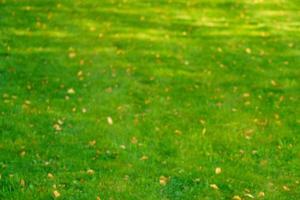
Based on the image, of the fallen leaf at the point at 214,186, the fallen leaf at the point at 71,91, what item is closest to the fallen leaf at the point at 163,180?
the fallen leaf at the point at 214,186

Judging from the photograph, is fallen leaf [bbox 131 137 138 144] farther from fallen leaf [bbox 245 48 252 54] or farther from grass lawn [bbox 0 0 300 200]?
fallen leaf [bbox 245 48 252 54]

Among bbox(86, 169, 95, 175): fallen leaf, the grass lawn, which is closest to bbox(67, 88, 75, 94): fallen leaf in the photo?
the grass lawn

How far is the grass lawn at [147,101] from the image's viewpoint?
34.9 feet

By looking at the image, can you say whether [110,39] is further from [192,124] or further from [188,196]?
[188,196]

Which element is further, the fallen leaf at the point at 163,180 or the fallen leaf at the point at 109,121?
the fallen leaf at the point at 109,121

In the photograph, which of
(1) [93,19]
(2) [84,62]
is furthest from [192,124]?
(1) [93,19]

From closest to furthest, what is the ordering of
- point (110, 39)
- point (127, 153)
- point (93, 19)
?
point (127, 153), point (110, 39), point (93, 19)

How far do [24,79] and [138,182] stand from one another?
593 centimetres

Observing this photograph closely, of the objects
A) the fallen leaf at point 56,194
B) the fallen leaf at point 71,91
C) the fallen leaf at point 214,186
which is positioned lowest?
the fallen leaf at point 214,186

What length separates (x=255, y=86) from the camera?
1542 cm

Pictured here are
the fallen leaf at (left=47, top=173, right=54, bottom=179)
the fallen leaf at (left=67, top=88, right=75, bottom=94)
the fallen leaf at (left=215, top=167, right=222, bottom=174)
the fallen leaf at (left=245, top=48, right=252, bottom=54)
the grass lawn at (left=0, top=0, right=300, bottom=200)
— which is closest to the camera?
the fallen leaf at (left=47, top=173, right=54, bottom=179)

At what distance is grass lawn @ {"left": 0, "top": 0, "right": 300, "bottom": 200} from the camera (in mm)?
10633

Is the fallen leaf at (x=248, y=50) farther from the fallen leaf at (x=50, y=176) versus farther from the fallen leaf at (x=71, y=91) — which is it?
the fallen leaf at (x=50, y=176)

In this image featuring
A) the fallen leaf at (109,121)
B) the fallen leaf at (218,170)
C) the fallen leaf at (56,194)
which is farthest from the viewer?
the fallen leaf at (109,121)
